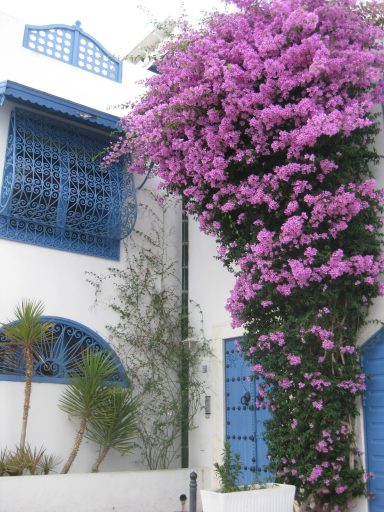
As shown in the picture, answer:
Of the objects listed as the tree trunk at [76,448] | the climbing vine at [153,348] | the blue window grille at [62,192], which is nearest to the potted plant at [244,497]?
the tree trunk at [76,448]

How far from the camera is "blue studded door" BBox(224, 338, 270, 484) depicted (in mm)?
7875

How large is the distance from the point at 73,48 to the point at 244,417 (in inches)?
247

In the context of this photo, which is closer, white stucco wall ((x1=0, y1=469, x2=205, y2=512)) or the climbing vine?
white stucco wall ((x1=0, y1=469, x2=205, y2=512))

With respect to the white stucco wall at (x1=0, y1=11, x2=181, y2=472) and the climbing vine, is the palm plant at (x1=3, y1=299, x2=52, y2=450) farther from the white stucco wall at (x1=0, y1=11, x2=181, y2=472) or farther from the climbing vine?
the climbing vine

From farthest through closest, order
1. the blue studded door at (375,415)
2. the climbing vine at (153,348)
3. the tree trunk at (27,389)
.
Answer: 1. the climbing vine at (153,348)
2. the tree trunk at (27,389)
3. the blue studded door at (375,415)

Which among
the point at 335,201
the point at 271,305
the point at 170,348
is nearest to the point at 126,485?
the point at 170,348

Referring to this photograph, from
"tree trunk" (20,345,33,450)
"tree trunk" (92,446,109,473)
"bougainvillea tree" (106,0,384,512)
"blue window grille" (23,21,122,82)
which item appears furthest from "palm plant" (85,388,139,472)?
"blue window grille" (23,21,122,82)

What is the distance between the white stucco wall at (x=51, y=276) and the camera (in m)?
7.99

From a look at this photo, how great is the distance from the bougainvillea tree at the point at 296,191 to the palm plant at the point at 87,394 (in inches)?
83.6

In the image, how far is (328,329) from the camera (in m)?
6.58

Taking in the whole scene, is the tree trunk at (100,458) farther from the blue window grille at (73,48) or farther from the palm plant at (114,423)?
the blue window grille at (73,48)

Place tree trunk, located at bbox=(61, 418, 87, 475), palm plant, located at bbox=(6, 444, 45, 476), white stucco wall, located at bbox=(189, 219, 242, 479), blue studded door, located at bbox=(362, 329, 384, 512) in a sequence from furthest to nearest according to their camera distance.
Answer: white stucco wall, located at bbox=(189, 219, 242, 479), tree trunk, located at bbox=(61, 418, 87, 475), palm plant, located at bbox=(6, 444, 45, 476), blue studded door, located at bbox=(362, 329, 384, 512)

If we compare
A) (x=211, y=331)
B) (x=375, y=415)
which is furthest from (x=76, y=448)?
(x=375, y=415)

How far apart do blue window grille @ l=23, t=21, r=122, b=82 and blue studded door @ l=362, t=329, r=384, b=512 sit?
6.15 meters
